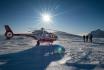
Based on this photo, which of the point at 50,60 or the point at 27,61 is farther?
the point at 50,60

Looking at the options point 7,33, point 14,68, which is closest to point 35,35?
point 7,33

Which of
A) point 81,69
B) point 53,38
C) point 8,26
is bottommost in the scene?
point 81,69

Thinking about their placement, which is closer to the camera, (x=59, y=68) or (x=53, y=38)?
(x=59, y=68)

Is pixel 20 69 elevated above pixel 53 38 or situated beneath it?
situated beneath

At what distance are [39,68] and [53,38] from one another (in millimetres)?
21750

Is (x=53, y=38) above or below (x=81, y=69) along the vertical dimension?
above

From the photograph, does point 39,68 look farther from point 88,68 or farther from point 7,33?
point 7,33

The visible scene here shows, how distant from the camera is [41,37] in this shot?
3309 centimetres

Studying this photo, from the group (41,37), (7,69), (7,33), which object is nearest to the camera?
(7,69)

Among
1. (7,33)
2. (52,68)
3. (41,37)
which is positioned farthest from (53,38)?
(52,68)

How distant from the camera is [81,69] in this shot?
1138 centimetres

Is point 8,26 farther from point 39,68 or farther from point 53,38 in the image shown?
point 39,68

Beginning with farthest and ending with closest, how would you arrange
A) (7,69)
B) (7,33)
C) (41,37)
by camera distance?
(7,33) < (41,37) < (7,69)

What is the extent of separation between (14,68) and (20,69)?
610 mm
